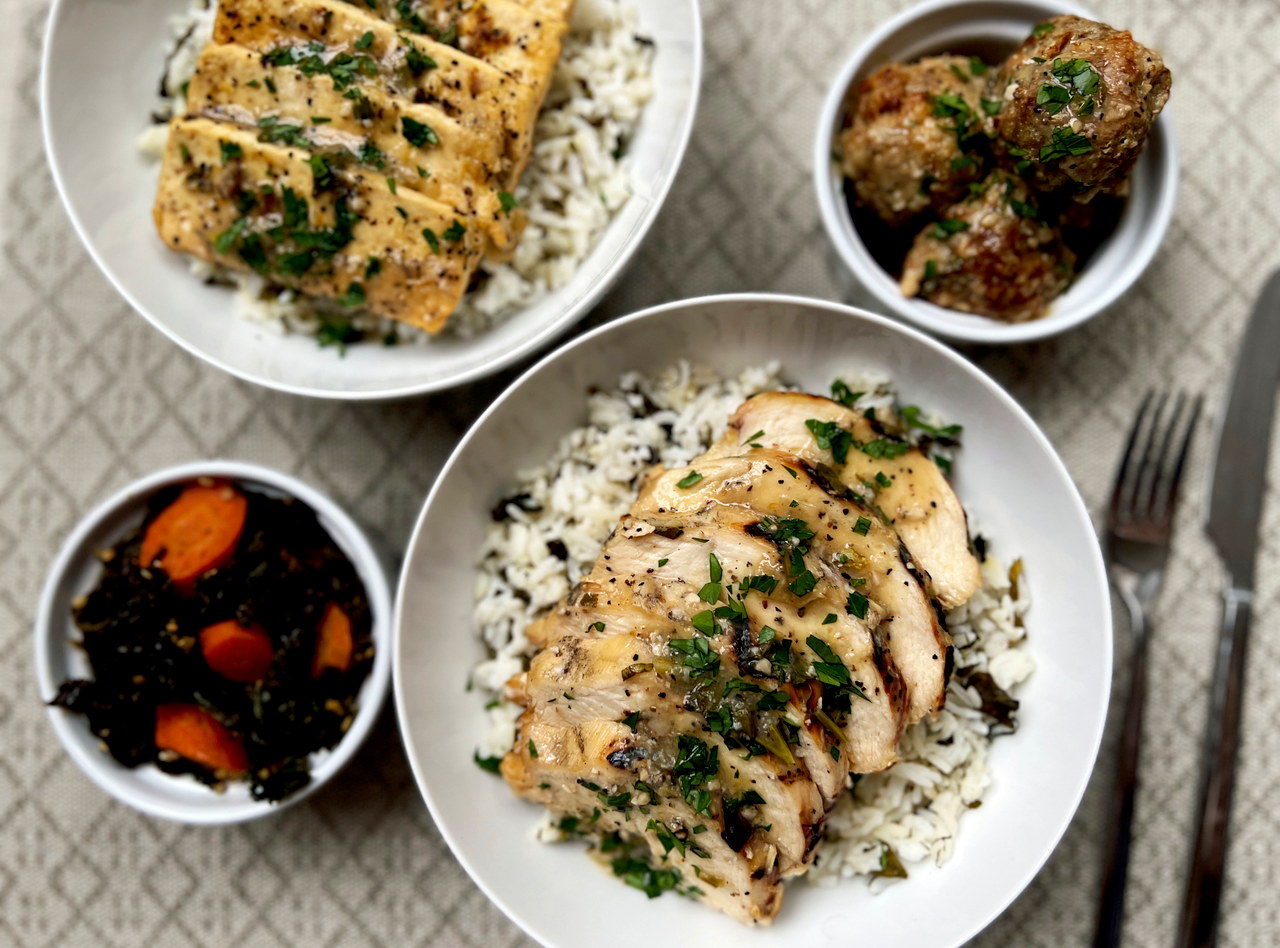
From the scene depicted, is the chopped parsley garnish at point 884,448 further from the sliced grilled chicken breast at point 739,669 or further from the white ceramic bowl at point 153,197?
the white ceramic bowl at point 153,197

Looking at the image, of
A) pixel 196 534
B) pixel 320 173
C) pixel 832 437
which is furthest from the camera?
pixel 196 534

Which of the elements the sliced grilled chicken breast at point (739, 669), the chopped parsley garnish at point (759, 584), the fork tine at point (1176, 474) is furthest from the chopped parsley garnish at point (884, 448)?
the fork tine at point (1176, 474)

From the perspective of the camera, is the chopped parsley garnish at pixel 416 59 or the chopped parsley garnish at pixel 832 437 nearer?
the chopped parsley garnish at pixel 832 437

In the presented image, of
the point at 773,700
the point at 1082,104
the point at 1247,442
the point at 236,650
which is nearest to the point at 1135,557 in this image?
the point at 1247,442

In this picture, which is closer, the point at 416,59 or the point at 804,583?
the point at 804,583

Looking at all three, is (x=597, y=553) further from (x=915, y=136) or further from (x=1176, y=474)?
(x=1176, y=474)

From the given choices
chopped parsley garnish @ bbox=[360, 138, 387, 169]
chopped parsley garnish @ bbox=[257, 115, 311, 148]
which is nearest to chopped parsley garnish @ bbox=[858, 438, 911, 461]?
chopped parsley garnish @ bbox=[360, 138, 387, 169]

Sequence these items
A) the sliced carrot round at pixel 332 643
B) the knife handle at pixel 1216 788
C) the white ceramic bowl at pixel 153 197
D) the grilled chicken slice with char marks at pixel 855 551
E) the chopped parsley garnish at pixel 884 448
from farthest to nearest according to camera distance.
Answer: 1. the knife handle at pixel 1216 788
2. the sliced carrot round at pixel 332 643
3. the white ceramic bowl at pixel 153 197
4. the chopped parsley garnish at pixel 884 448
5. the grilled chicken slice with char marks at pixel 855 551

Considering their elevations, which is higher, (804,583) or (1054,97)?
(1054,97)
